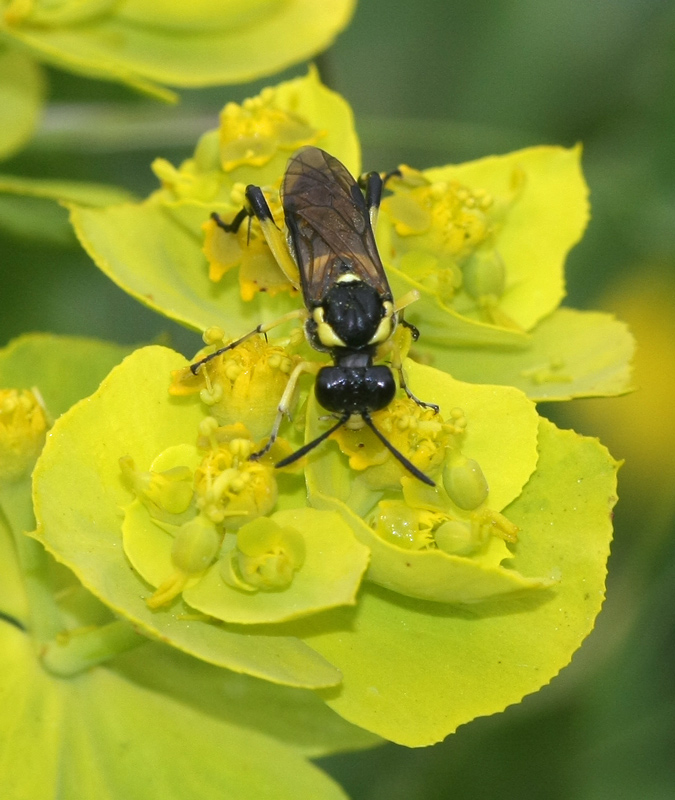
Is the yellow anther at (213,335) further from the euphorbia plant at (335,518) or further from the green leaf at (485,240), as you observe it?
the green leaf at (485,240)

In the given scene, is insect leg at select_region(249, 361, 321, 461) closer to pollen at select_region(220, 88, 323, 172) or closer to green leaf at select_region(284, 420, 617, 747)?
green leaf at select_region(284, 420, 617, 747)

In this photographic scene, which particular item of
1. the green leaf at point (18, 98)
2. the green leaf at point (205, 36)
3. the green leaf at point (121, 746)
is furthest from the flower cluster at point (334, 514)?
the green leaf at point (205, 36)

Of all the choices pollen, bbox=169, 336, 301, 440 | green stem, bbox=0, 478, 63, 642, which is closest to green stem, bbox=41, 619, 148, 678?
green stem, bbox=0, 478, 63, 642

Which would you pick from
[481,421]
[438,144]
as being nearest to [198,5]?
[438,144]

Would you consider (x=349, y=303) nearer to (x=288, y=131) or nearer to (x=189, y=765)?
(x=288, y=131)

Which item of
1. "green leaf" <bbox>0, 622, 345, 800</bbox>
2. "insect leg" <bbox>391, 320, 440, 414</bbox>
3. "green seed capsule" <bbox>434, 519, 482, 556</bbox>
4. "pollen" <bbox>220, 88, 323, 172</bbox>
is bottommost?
"green leaf" <bbox>0, 622, 345, 800</bbox>

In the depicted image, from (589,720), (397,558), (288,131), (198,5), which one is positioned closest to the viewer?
(397,558)
